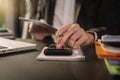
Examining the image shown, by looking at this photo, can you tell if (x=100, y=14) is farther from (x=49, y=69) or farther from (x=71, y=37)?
(x=49, y=69)

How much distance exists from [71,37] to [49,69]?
33 centimetres

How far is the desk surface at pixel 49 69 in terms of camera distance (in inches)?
25.5

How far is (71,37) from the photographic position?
1.03 meters

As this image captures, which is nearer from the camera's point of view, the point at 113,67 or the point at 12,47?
the point at 113,67

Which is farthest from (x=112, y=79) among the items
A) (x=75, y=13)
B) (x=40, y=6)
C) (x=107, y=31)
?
(x=40, y=6)

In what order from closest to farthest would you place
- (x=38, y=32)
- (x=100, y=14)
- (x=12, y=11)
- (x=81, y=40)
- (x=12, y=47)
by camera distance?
(x=12, y=47) → (x=81, y=40) → (x=38, y=32) → (x=100, y=14) → (x=12, y=11)

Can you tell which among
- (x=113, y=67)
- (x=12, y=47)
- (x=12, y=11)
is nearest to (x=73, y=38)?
(x=12, y=47)

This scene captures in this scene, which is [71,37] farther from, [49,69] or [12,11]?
[12,11]

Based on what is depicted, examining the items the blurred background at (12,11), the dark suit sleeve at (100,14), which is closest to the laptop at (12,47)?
the dark suit sleeve at (100,14)

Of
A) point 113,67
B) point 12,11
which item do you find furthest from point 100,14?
point 12,11

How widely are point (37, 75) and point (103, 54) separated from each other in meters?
0.18

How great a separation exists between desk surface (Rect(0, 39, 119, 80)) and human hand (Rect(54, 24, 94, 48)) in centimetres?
14

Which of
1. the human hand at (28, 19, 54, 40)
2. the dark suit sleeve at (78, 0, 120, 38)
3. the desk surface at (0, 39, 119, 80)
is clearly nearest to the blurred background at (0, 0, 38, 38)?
the dark suit sleeve at (78, 0, 120, 38)

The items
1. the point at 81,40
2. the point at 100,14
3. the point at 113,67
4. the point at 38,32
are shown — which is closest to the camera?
the point at 113,67
